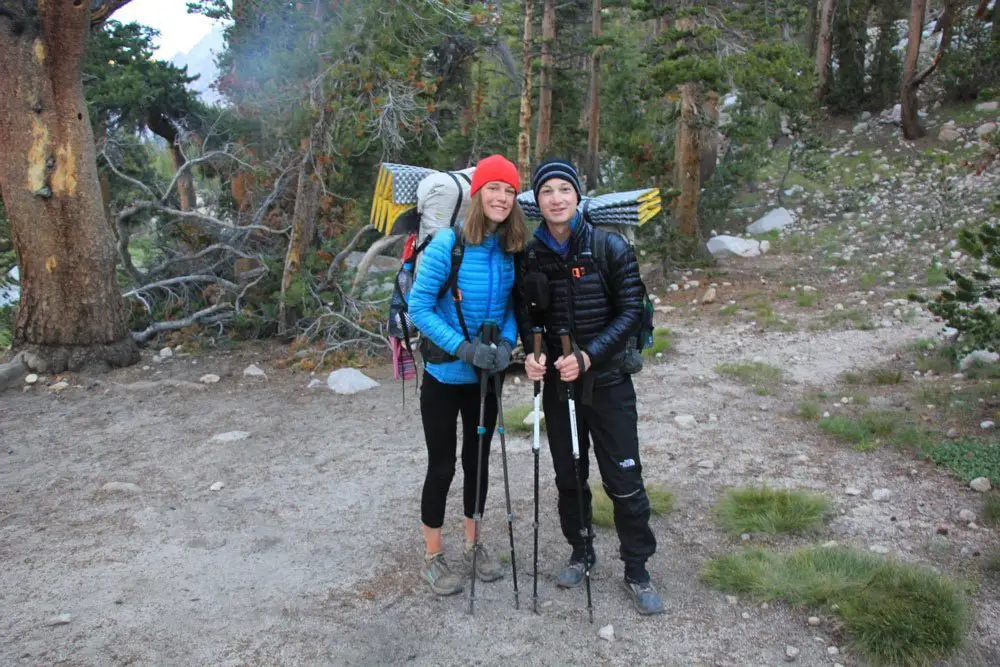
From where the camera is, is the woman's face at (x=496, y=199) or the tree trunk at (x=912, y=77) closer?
the woman's face at (x=496, y=199)

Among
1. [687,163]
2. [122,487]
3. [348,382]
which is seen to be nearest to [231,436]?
[122,487]

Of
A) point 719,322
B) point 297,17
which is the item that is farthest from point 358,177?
point 719,322

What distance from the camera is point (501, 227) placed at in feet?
11.9

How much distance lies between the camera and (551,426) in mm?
3820

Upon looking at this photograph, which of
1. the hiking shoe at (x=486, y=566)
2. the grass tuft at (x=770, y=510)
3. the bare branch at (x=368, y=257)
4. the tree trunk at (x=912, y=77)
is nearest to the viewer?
the hiking shoe at (x=486, y=566)

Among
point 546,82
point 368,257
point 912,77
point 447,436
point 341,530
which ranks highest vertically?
point 546,82

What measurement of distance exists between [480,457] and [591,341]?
827 millimetres

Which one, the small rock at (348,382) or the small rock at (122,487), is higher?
the small rock at (348,382)

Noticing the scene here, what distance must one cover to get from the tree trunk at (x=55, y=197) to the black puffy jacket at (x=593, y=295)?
692 cm

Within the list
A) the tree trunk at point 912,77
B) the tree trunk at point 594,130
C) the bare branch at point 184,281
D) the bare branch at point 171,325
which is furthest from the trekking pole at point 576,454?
the tree trunk at point 594,130

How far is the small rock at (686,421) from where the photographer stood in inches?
253

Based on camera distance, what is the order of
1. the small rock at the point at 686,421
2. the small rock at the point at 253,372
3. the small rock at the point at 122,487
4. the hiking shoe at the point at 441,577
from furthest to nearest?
the small rock at the point at 253,372 → the small rock at the point at 686,421 → the small rock at the point at 122,487 → the hiking shoe at the point at 441,577

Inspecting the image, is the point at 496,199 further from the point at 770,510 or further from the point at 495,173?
the point at 770,510

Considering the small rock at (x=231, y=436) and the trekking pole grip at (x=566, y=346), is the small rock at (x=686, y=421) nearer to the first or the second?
the trekking pole grip at (x=566, y=346)
